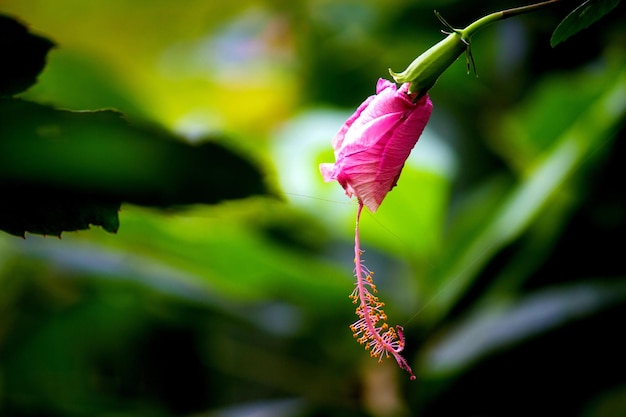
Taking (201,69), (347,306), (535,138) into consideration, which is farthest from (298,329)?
(201,69)

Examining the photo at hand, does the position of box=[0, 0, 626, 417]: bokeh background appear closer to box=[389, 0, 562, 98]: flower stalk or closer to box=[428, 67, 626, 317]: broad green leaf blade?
box=[428, 67, 626, 317]: broad green leaf blade

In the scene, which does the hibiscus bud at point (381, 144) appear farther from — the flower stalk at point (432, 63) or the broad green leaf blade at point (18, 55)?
the broad green leaf blade at point (18, 55)

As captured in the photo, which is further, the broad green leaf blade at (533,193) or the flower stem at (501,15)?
the broad green leaf blade at (533,193)

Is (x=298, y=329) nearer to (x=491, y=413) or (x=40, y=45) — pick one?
(x=491, y=413)

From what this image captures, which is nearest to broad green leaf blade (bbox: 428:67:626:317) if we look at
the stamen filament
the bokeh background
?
the bokeh background

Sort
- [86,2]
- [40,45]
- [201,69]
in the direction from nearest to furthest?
[40,45]
[86,2]
[201,69]

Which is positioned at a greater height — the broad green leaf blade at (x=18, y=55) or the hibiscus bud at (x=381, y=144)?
the broad green leaf blade at (x=18, y=55)

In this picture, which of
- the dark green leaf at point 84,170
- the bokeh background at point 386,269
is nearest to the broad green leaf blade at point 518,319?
the bokeh background at point 386,269

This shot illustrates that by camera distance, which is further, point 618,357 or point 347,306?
point 347,306
